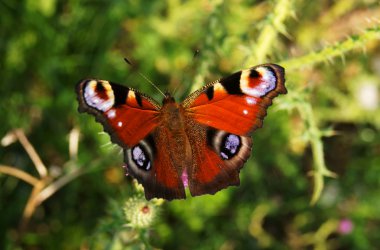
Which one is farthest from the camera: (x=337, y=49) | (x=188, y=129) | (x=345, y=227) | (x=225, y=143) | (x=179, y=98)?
(x=345, y=227)

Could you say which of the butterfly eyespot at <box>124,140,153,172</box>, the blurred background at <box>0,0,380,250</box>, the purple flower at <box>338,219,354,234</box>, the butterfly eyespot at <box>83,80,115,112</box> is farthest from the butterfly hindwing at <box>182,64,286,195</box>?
the purple flower at <box>338,219,354,234</box>

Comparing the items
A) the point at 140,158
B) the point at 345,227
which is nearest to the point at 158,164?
the point at 140,158

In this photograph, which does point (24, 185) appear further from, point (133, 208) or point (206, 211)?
point (133, 208)

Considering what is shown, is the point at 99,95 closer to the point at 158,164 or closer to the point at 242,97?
the point at 158,164

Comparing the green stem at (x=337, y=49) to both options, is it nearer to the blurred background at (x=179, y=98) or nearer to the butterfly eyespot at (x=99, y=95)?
the blurred background at (x=179, y=98)

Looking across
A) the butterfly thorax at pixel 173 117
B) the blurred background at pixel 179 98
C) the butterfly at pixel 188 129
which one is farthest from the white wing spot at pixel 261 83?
the blurred background at pixel 179 98

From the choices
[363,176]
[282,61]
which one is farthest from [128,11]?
[363,176]

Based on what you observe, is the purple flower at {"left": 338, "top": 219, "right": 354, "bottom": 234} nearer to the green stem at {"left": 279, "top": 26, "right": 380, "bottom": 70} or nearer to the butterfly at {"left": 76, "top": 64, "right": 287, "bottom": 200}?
the green stem at {"left": 279, "top": 26, "right": 380, "bottom": 70}
